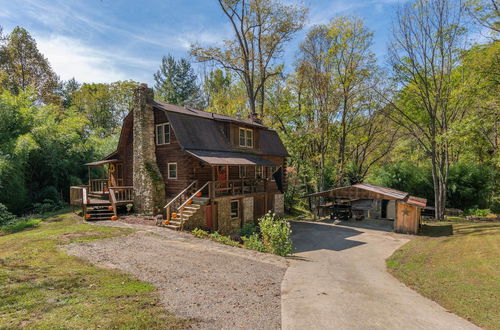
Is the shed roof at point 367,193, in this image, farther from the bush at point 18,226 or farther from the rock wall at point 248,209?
the bush at point 18,226

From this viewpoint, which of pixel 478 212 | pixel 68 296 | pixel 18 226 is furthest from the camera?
pixel 478 212

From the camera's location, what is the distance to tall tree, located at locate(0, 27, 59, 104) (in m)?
29.1

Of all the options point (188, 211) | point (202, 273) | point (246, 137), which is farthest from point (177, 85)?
point (202, 273)

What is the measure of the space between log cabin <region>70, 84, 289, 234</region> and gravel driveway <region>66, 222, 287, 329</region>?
3.53 meters

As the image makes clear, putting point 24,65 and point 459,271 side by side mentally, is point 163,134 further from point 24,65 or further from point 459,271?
point 24,65

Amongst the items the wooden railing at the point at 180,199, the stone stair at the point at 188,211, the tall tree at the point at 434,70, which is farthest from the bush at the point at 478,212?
the wooden railing at the point at 180,199

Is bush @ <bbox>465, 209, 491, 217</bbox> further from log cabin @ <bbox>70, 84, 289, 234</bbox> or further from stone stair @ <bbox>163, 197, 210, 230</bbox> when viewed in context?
stone stair @ <bbox>163, 197, 210, 230</bbox>

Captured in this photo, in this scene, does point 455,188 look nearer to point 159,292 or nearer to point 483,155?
point 483,155

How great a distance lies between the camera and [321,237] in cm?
1708

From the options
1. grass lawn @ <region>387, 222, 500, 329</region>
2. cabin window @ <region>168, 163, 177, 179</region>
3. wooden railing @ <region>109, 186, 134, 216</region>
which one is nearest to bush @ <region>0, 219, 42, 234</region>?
wooden railing @ <region>109, 186, 134, 216</region>

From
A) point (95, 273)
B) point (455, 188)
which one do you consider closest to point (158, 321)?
point (95, 273)

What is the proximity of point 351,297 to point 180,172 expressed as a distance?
1329 cm

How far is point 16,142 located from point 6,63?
1891 cm

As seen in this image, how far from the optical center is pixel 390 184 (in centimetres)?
2828
